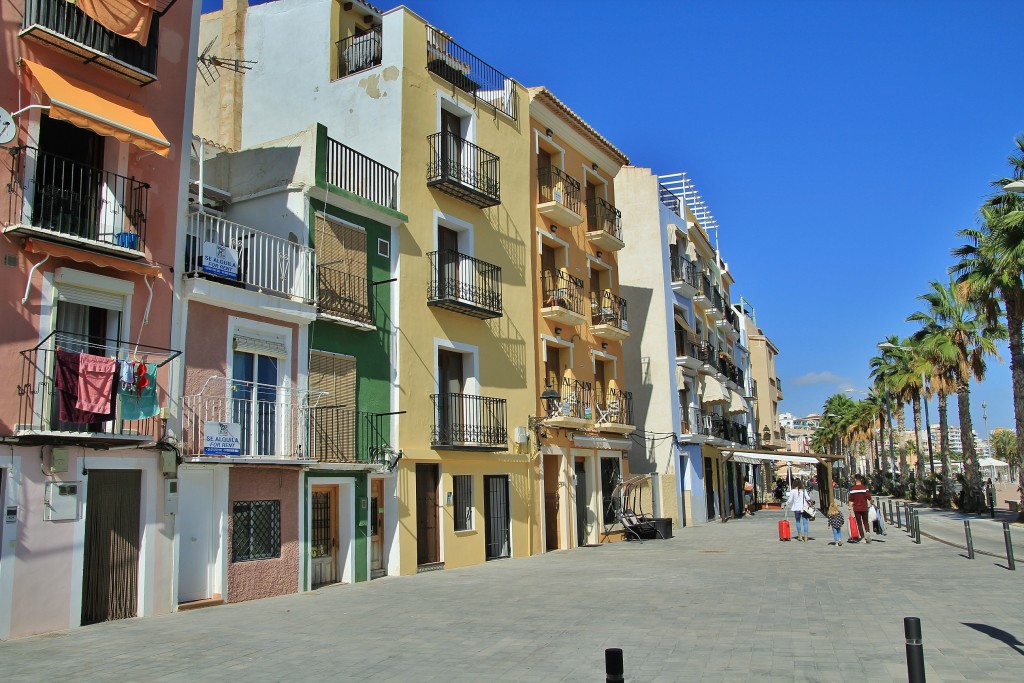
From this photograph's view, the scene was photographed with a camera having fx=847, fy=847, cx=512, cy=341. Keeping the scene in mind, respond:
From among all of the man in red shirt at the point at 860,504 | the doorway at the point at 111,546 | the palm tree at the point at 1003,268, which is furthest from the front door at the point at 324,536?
the palm tree at the point at 1003,268

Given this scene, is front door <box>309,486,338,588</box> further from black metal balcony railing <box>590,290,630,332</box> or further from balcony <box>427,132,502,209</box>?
black metal balcony railing <box>590,290,630,332</box>

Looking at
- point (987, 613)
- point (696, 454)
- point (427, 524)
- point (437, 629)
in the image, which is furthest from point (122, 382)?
point (696, 454)

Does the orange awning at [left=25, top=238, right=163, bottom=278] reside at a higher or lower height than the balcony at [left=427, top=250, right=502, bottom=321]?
lower

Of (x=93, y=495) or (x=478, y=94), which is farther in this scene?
(x=478, y=94)

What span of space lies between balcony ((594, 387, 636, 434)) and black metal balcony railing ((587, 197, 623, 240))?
5748 mm

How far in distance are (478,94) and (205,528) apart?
51.4ft

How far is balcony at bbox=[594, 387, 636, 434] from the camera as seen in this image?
94.2ft

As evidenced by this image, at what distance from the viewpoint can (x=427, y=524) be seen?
20344mm

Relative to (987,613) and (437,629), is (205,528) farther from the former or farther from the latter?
(987,613)

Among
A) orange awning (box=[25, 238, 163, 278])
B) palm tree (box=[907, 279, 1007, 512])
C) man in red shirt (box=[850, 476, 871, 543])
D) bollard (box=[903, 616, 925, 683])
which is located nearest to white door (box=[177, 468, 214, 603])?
orange awning (box=[25, 238, 163, 278])

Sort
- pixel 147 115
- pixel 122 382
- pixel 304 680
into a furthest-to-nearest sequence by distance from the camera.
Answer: pixel 147 115, pixel 122 382, pixel 304 680

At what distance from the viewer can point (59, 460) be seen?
12.2 meters

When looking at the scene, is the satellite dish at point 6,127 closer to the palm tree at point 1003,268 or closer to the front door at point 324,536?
the front door at point 324,536

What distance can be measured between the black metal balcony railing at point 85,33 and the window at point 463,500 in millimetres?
11876
